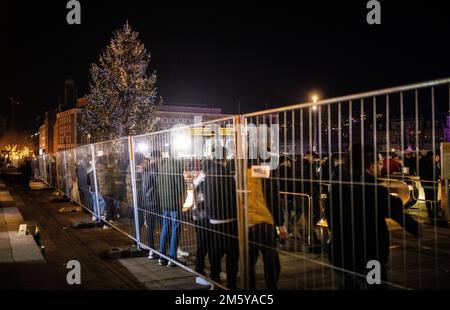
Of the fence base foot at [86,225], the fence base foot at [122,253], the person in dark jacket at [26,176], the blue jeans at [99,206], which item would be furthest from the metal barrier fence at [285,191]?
the person in dark jacket at [26,176]

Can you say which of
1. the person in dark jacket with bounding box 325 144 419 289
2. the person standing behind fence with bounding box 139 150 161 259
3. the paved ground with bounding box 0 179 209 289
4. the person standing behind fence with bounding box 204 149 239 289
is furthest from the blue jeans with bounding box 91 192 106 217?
the person in dark jacket with bounding box 325 144 419 289

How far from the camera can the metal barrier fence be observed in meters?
3.89

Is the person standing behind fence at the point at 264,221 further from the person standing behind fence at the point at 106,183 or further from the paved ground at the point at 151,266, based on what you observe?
the person standing behind fence at the point at 106,183

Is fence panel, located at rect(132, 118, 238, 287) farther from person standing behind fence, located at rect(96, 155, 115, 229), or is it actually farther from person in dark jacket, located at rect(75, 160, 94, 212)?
person in dark jacket, located at rect(75, 160, 94, 212)

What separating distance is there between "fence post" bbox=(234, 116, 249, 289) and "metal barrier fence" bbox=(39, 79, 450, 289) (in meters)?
0.01

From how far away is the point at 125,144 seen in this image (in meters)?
9.13

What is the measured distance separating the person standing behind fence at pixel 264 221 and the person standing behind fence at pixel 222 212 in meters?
0.28

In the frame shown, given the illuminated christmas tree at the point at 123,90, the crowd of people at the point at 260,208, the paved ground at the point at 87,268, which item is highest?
the illuminated christmas tree at the point at 123,90

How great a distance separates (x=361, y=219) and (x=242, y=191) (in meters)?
1.45

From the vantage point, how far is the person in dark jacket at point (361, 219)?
3.84 metres

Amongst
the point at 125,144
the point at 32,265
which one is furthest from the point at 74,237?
the point at 32,265

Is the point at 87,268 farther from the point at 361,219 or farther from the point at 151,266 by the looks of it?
the point at 361,219
